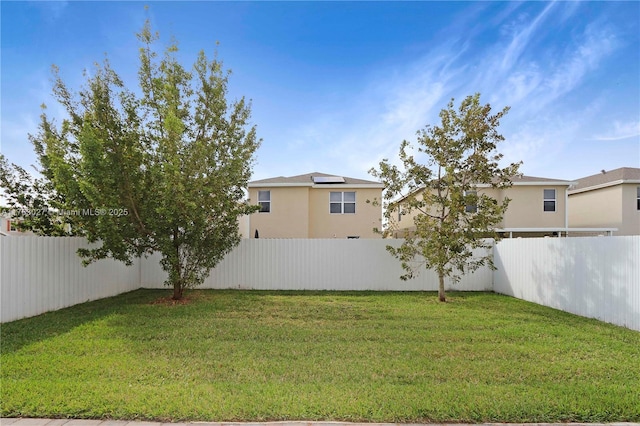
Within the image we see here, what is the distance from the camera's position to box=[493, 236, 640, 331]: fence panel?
6414 mm

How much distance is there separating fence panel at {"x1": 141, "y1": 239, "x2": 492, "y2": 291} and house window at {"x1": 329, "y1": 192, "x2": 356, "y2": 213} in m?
5.71

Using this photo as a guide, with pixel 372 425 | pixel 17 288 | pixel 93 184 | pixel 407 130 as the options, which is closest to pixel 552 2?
pixel 407 130

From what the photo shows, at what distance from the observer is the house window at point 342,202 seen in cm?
1712

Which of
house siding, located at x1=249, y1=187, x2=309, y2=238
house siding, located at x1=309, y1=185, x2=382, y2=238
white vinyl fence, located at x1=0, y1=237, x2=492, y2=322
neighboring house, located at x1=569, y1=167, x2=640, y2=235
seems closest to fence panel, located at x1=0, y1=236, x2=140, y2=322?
white vinyl fence, located at x1=0, y1=237, x2=492, y2=322

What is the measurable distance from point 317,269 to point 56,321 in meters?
7.30

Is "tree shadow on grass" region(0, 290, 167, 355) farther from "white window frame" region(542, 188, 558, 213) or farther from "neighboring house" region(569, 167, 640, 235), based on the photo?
"neighboring house" region(569, 167, 640, 235)

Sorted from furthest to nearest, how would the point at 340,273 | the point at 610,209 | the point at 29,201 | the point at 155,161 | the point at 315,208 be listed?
1. the point at 610,209
2. the point at 315,208
3. the point at 340,273
4. the point at 29,201
5. the point at 155,161

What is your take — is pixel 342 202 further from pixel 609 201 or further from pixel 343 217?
pixel 609 201

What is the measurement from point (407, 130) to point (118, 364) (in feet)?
31.4

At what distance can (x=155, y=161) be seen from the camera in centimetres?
832

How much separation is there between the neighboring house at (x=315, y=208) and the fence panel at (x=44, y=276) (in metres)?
8.42

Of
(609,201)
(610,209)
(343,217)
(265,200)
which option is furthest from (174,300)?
(609,201)

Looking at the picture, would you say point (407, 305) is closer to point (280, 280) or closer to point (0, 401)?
point (280, 280)

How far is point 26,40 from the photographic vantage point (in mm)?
8172
